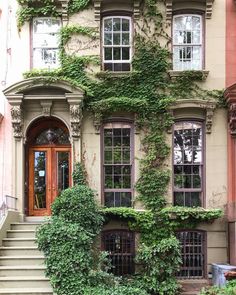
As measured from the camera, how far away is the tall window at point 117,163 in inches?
593

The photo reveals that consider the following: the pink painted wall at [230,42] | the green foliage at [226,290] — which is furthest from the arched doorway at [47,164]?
the green foliage at [226,290]

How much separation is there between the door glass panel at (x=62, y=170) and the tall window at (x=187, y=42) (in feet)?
13.8

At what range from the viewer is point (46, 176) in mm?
15602

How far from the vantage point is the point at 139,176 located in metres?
14.9

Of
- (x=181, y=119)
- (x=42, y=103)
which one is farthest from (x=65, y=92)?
(x=181, y=119)

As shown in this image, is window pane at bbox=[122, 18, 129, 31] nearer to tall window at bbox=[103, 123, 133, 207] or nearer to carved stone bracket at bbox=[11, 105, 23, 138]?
tall window at bbox=[103, 123, 133, 207]

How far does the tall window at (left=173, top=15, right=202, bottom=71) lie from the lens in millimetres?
15359

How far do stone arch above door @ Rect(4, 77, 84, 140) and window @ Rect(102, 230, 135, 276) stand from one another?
9.95 ft

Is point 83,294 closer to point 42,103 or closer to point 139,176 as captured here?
point 139,176

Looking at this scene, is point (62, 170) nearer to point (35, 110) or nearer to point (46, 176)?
point (46, 176)

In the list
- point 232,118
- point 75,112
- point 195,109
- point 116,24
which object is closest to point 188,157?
point 195,109

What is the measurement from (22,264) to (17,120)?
4069mm

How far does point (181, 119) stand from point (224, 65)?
200 centimetres

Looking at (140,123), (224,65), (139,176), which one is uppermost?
(224,65)
